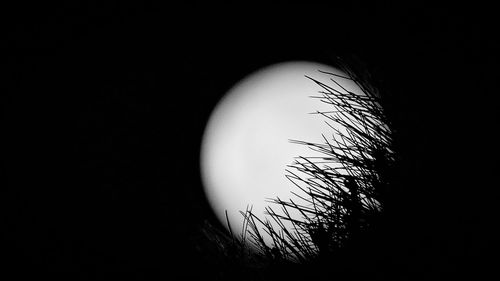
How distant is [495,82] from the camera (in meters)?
0.53

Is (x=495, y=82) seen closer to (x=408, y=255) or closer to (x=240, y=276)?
(x=408, y=255)

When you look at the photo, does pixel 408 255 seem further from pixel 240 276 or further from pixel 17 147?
pixel 17 147

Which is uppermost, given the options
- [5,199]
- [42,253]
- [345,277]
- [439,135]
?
[5,199]

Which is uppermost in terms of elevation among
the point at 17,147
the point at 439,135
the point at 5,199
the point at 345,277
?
the point at 17,147

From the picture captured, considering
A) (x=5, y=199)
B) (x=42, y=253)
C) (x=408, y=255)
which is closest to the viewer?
(x=408, y=255)

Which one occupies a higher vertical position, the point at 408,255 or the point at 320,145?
the point at 320,145

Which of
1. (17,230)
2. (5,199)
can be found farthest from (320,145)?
(5,199)

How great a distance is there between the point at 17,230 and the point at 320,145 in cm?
226

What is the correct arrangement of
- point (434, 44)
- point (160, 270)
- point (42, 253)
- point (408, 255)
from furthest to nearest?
point (42, 253)
point (160, 270)
point (434, 44)
point (408, 255)

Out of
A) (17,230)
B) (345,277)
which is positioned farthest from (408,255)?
(17,230)

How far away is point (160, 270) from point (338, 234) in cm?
52

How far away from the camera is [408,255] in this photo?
1.52 feet

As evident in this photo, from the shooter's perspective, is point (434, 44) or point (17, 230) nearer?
point (434, 44)

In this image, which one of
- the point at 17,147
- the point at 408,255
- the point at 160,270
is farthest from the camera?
the point at 17,147
